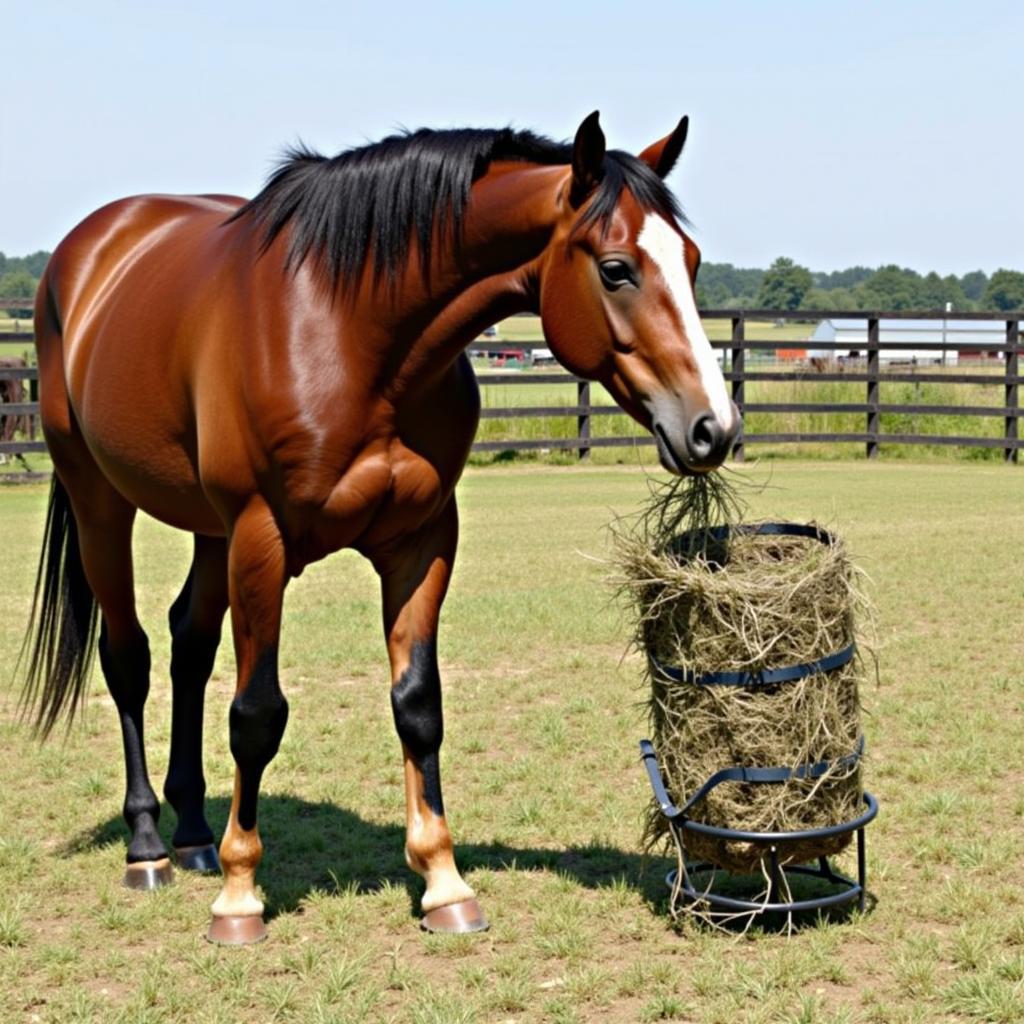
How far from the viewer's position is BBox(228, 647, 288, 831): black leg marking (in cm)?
455

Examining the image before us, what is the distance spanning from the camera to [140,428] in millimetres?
5020

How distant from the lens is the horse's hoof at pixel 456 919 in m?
4.42

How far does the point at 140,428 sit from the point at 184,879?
5.38ft

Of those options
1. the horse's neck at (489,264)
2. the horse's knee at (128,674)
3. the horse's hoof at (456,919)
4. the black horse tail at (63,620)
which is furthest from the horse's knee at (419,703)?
the black horse tail at (63,620)

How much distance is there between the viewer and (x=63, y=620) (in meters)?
5.95

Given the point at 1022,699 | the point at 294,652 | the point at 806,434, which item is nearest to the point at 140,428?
the point at 294,652

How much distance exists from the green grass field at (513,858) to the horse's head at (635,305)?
3.21 ft

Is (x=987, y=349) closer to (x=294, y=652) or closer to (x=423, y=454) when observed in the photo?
(x=294, y=652)

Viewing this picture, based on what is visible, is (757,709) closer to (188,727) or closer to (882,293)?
(188,727)

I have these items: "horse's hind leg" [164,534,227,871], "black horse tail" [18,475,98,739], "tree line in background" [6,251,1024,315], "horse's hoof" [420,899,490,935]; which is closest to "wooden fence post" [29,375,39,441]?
"black horse tail" [18,475,98,739]

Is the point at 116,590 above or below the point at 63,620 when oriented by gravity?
above

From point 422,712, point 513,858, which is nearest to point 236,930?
point 422,712

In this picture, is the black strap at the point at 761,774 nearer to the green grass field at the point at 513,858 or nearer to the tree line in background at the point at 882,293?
the green grass field at the point at 513,858

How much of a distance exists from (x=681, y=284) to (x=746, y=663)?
1.15m
